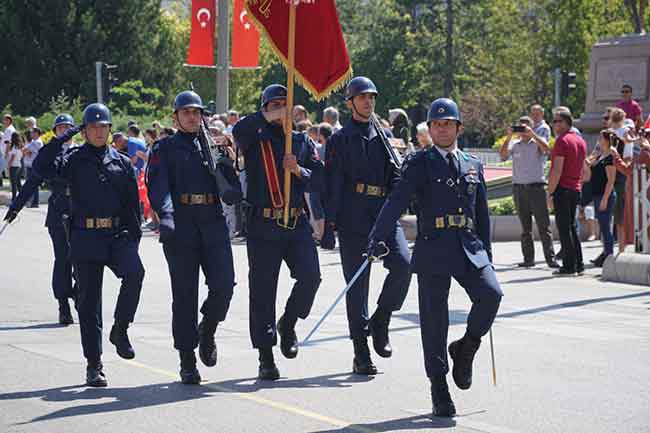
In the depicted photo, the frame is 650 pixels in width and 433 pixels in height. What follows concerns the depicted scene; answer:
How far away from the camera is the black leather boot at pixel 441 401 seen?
7969 mm

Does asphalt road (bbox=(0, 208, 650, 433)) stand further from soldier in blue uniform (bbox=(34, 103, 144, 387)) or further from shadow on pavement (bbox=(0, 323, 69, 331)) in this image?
soldier in blue uniform (bbox=(34, 103, 144, 387))

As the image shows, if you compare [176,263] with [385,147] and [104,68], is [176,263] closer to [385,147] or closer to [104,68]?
[385,147]

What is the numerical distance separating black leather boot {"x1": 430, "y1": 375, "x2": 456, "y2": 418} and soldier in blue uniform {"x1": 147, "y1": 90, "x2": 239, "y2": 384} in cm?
183

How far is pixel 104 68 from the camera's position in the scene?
3862 centimetres

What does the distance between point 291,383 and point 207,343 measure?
0.70m

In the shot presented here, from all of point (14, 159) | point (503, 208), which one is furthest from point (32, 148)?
point (503, 208)

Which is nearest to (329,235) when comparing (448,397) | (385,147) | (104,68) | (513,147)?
(385,147)

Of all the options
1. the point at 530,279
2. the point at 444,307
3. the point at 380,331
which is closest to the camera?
the point at 444,307

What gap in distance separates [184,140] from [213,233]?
2.24 feet

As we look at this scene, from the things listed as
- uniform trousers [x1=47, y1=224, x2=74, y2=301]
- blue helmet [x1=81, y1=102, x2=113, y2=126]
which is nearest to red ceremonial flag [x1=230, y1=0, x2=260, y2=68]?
uniform trousers [x1=47, y1=224, x2=74, y2=301]

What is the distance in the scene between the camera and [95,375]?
9.01 m

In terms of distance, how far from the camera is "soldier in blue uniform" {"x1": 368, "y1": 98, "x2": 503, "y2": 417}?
811 cm

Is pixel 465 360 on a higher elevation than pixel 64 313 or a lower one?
higher

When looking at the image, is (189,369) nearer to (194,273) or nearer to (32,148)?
(194,273)
